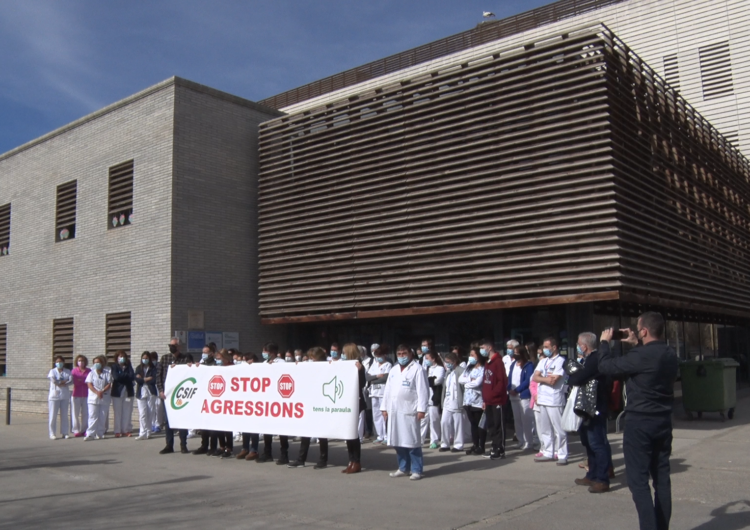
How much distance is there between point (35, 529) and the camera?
7.05 metres

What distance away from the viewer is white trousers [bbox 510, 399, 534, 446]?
12.0m

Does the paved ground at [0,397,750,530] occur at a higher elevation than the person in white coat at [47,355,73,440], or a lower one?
lower

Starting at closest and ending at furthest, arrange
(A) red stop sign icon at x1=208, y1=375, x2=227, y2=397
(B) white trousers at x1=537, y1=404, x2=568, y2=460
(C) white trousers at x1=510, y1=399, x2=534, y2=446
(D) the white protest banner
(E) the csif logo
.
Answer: (D) the white protest banner < (B) white trousers at x1=537, y1=404, x2=568, y2=460 < (A) red stop sign icon at x1=208, y1=375, x2=227, y2=397 < (C) white trousers at x1=510, y1=399, x2=534, y2=446 < (E) the csif logo

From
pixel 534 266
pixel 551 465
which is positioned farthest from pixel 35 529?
pixel 534 266

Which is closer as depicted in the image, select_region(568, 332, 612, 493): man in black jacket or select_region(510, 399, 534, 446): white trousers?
select_region(568, 332, 612, 493): man in black jacket

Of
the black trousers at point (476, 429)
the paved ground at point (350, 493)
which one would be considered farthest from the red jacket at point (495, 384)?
the paved ground at point (350, 493)

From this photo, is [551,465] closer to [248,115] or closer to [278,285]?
[278,285]

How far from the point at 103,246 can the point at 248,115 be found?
17.3 feet

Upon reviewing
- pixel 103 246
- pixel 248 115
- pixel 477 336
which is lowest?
pixel 477 336

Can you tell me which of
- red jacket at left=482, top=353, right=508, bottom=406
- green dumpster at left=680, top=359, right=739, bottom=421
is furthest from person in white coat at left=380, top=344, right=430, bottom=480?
green dumpster at left=680, top=359, right=739, bottom=421

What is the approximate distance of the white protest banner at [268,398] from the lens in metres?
10.2

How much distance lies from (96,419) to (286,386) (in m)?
6.15

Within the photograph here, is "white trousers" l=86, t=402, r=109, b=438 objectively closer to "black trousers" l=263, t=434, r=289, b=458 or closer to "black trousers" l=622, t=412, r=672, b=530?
"black trousers" l=263, t=434, r=289, b=458

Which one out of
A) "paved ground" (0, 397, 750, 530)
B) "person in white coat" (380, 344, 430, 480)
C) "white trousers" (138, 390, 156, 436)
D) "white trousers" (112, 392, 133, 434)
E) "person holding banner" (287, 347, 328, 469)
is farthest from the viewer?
"white trousers" (112, 392, 133, 434)
